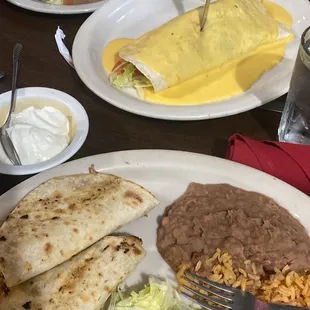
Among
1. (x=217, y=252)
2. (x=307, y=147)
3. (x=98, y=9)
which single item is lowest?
(x=217, y=252)

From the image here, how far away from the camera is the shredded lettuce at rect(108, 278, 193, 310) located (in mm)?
1136

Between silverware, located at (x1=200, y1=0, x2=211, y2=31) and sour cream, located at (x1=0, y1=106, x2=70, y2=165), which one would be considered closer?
sour cream, located at (x1=0, y1=106, x2=70, y2=165)

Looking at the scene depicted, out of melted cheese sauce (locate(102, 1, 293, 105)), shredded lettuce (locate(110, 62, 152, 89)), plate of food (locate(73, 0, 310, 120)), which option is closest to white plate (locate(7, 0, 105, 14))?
plate of food (locate(73, 0, 310, 120))

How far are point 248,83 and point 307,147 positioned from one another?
43 centimetres

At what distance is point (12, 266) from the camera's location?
3.46 feet

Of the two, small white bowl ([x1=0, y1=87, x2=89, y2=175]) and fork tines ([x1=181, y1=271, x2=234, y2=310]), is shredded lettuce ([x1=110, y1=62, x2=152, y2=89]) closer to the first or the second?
small white bowl ([x1=0, y1=87, x2=89, y2=175])

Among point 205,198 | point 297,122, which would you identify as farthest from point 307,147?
point 205,198

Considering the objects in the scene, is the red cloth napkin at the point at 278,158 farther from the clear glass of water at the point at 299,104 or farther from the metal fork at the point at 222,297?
the metal fork at the point at 222,297

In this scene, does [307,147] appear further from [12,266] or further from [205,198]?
[12,266]

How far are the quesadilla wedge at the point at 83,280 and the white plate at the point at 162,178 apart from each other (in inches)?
3.6

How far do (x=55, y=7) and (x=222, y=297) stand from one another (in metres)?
1.34

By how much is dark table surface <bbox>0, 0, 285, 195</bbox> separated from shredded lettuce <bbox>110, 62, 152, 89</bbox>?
92 millimetres

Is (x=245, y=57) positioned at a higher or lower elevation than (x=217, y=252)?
higher

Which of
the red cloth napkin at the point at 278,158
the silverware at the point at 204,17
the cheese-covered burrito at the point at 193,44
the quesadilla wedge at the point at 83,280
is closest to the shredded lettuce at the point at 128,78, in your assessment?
the cheese-covered burrito at the point at 193,44
